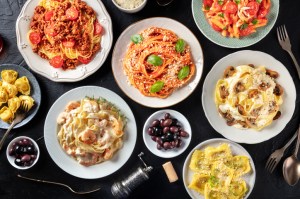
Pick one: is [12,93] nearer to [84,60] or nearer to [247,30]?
[84,60]

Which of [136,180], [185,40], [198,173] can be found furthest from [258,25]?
[136,180]

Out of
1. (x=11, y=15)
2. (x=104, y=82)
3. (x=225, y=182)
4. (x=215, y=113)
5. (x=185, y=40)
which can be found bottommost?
(x=225, y=182)

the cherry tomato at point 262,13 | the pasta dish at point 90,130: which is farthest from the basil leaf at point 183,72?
the cherry tomato at point 262,13

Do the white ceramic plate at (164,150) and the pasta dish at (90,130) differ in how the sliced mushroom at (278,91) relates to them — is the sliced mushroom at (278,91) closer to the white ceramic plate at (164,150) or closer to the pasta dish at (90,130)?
the white ceramic plate at (164,150)

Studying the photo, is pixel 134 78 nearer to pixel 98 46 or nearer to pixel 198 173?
pixel 98 46

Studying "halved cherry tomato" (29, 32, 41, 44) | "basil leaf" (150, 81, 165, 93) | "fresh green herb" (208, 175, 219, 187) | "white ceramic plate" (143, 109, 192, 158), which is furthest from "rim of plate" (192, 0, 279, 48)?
"halved cherry tomato" (29, 32, 41, 44)

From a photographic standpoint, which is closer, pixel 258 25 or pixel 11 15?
pixel 258 25

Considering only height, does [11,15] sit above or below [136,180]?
above

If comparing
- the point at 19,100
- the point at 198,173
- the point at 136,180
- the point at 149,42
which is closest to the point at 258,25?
the point at 149,42
